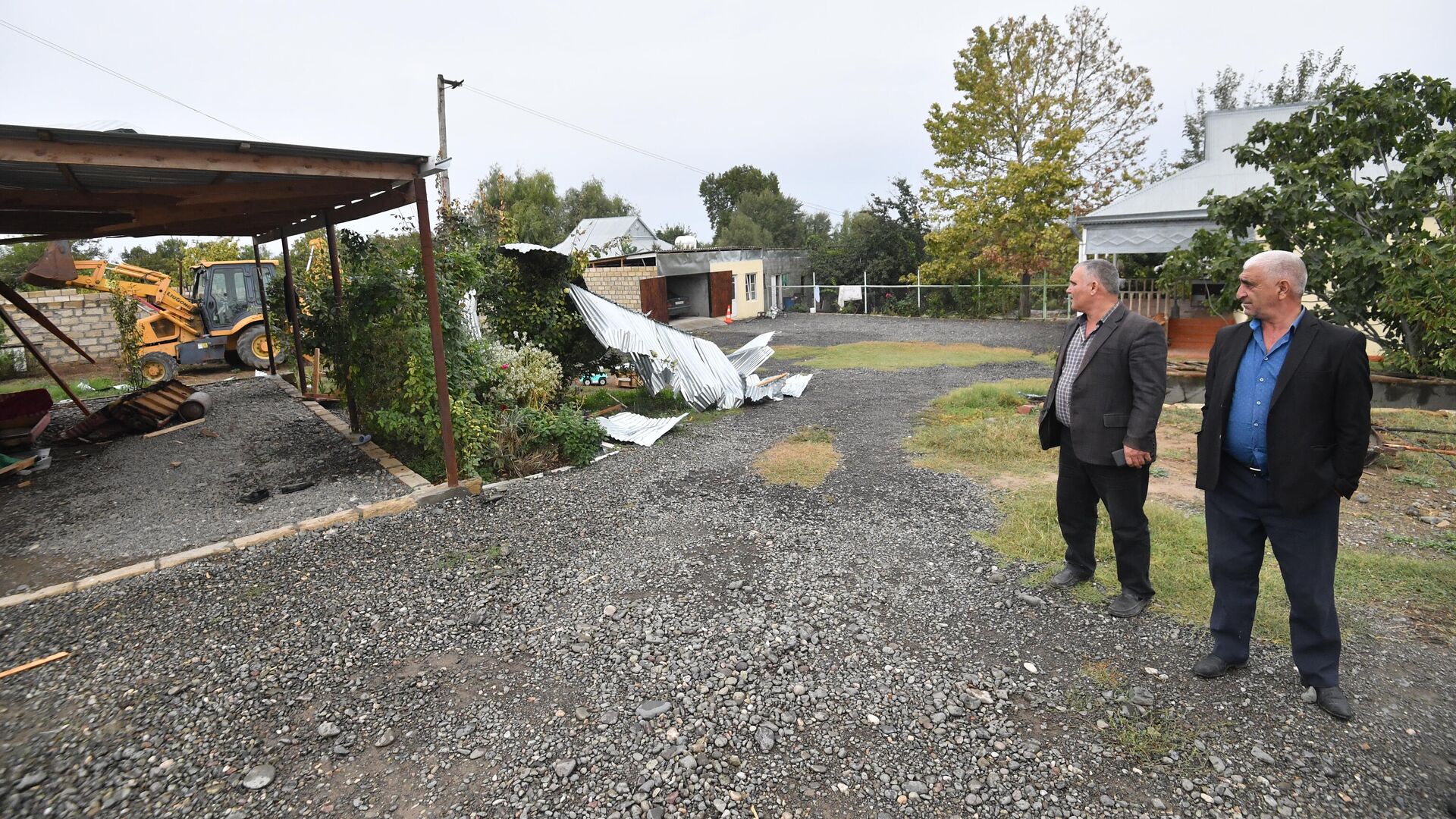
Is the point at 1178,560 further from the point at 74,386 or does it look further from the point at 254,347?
the point at 74,386

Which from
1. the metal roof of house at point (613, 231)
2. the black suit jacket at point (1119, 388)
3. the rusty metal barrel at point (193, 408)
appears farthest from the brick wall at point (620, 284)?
the black suit jacket at point (1119, 388)

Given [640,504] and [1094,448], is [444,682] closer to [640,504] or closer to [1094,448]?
[640,504]

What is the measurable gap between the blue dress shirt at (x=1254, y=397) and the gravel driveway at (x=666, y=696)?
3.18 feet

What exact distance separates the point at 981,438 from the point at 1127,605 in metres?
3.71

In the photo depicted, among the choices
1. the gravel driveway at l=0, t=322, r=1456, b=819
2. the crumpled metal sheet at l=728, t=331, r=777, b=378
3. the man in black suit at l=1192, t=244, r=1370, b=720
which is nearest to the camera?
the gravel driveway at l=0, t=322, r=1456, b=819

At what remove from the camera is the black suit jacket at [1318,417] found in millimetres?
2586

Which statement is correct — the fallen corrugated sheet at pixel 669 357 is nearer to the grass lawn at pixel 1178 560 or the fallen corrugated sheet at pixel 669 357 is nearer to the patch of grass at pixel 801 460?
the patch of grass at pixel 801 460

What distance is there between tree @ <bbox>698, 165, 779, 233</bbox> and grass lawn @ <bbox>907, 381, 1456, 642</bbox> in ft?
169

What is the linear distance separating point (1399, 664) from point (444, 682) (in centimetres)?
409

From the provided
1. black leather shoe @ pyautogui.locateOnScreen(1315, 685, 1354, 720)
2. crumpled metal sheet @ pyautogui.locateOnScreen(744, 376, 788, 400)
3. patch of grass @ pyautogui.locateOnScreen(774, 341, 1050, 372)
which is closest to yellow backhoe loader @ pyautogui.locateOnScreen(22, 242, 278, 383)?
crumpled metal sheet @ pyautogui.locateOnScreen(744, 376, 788, 400)

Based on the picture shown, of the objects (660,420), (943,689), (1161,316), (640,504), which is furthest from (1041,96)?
(943,689)

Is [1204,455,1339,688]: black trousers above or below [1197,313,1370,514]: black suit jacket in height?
below

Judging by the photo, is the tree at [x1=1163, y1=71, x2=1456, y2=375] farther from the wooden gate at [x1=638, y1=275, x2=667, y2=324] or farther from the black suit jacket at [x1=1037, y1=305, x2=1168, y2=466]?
the wooden gate at [x1=638, y1=275, x2=667, y2=324]

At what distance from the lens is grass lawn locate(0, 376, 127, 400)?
1136cm
